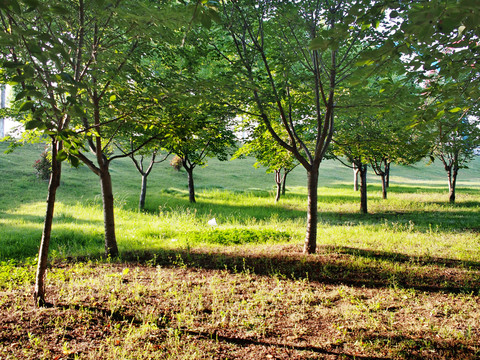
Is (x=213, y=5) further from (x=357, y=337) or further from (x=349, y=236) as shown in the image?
(x=349, y=236)

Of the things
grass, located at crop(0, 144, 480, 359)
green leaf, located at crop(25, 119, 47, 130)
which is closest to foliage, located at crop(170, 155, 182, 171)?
grass, located at crop(0, 144, 480, 359)

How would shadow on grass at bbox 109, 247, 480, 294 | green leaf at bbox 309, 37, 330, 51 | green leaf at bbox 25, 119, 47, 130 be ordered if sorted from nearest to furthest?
1. green leaf at bbox 25, 119, 47, 130
2. green leaf at bbox 309, 37, 330, 51
3. shadow on grass at bbox 109, 247, 480, 294

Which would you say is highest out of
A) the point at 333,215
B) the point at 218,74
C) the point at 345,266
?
the point at 218,74

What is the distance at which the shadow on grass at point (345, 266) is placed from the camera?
15.9 feet

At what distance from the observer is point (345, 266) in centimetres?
564

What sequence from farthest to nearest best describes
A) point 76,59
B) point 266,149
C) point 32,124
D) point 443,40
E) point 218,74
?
point 266,149
point 218,74
point 76,59
point 443,40
point 32,124

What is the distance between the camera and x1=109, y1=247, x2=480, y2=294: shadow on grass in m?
4.84

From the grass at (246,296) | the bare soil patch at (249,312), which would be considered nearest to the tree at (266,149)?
the grass at (246,296)

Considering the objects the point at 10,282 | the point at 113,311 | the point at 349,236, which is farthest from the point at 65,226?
the point at 349,236

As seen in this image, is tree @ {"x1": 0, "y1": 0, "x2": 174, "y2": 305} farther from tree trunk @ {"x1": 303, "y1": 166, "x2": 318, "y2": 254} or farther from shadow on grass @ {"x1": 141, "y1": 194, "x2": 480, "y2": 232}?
shadow on grass @ {"x1": 141, "y1": 194, "x2": 480, "y2": 232}

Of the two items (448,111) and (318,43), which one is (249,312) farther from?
(448,111)

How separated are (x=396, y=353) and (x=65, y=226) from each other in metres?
9.90

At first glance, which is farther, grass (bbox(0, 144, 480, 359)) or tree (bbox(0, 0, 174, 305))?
grass (bbox(0, 144, 480, 359))

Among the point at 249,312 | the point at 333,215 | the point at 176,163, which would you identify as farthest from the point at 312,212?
the point at 176,163
